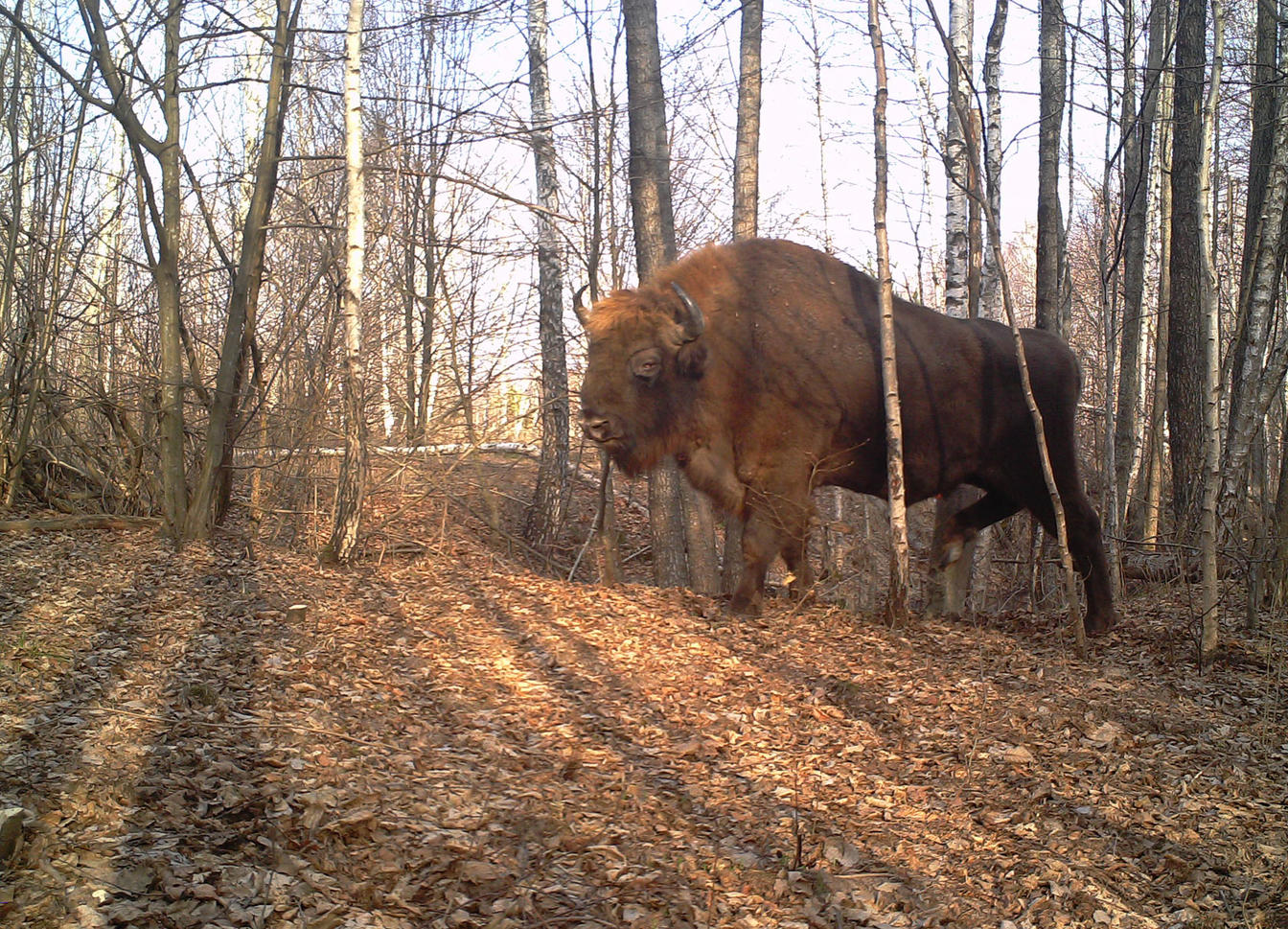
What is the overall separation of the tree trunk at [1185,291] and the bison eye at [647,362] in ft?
21.6

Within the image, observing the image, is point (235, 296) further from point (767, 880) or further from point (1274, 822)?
point (1274, 822)

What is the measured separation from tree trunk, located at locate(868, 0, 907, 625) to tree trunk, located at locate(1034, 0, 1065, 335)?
3329mm

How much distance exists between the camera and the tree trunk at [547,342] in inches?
458

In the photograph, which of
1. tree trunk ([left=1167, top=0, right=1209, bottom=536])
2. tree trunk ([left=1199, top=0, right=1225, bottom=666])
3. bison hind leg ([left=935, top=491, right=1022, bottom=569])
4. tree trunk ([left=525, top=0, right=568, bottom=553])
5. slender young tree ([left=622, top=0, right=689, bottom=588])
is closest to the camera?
tree trunk ([left=1199, top=0, right=1225, bottom=666])

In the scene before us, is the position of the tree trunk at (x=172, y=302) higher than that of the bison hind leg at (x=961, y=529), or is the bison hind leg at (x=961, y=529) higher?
the tree trunk at (x=172, y=302)

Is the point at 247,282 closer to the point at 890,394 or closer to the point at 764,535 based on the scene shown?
the point at 764,535

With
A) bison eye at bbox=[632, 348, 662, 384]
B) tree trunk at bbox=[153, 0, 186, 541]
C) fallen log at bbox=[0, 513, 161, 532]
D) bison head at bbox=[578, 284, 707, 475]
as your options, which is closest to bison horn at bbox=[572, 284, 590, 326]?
bison head at bbox=[578, 284, 707, 475]

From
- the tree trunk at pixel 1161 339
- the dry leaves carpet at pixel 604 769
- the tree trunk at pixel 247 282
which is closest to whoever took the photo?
the dry leaves carpet at pixel 604 769

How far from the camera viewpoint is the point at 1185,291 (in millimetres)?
11375

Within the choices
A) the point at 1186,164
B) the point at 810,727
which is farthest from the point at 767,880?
the point at 1186,164

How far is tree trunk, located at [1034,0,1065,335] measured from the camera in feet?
32.2

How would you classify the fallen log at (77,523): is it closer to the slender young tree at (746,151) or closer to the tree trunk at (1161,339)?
the slender young tree at (746,151)

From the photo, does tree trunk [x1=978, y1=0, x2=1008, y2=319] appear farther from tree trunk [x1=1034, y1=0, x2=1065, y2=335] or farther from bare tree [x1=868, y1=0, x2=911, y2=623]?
bare tree [x1=868, y1=0, x2=911, y2=623]

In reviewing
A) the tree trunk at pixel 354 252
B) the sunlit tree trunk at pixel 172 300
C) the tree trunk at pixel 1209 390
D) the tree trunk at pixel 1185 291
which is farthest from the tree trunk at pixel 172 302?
the tree trunk at pixel 1185 291
